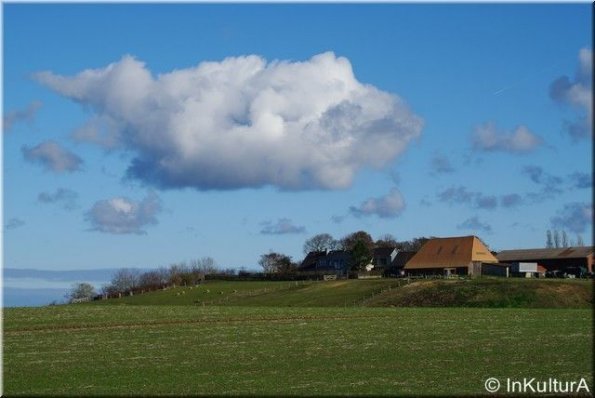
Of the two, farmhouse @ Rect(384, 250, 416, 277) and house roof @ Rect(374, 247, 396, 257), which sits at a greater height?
house roof @ Rect(374, 247, 396, 257)

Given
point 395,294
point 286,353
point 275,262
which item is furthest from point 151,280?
point 286,353

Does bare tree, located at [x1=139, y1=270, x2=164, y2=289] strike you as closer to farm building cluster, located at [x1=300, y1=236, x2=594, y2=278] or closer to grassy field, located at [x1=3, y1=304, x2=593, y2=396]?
farm building cluster, located at [x1=300, y1=236, x2=594, y2=278]

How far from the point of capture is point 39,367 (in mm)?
33812

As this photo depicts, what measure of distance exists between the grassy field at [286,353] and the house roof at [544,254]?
98408 millimetres

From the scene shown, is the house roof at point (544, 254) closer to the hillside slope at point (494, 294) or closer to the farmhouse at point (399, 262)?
the farmhouse at point (399, 262)

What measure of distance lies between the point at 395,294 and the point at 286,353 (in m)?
63.9

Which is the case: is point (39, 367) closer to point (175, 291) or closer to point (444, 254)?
point (175, 291)

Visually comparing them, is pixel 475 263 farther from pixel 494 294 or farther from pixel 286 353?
pixel 286 353

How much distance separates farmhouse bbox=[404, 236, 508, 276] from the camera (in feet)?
446

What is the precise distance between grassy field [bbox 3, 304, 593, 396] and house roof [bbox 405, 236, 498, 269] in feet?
A: 247

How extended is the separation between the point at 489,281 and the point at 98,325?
186 feet

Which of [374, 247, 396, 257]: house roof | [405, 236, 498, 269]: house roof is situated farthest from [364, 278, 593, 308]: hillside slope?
[374, 247, 396, 257]: house roof

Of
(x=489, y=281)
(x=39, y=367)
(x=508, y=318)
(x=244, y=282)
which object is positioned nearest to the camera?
(x=39, y=367)

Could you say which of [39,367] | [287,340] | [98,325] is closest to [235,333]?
[287,340]
